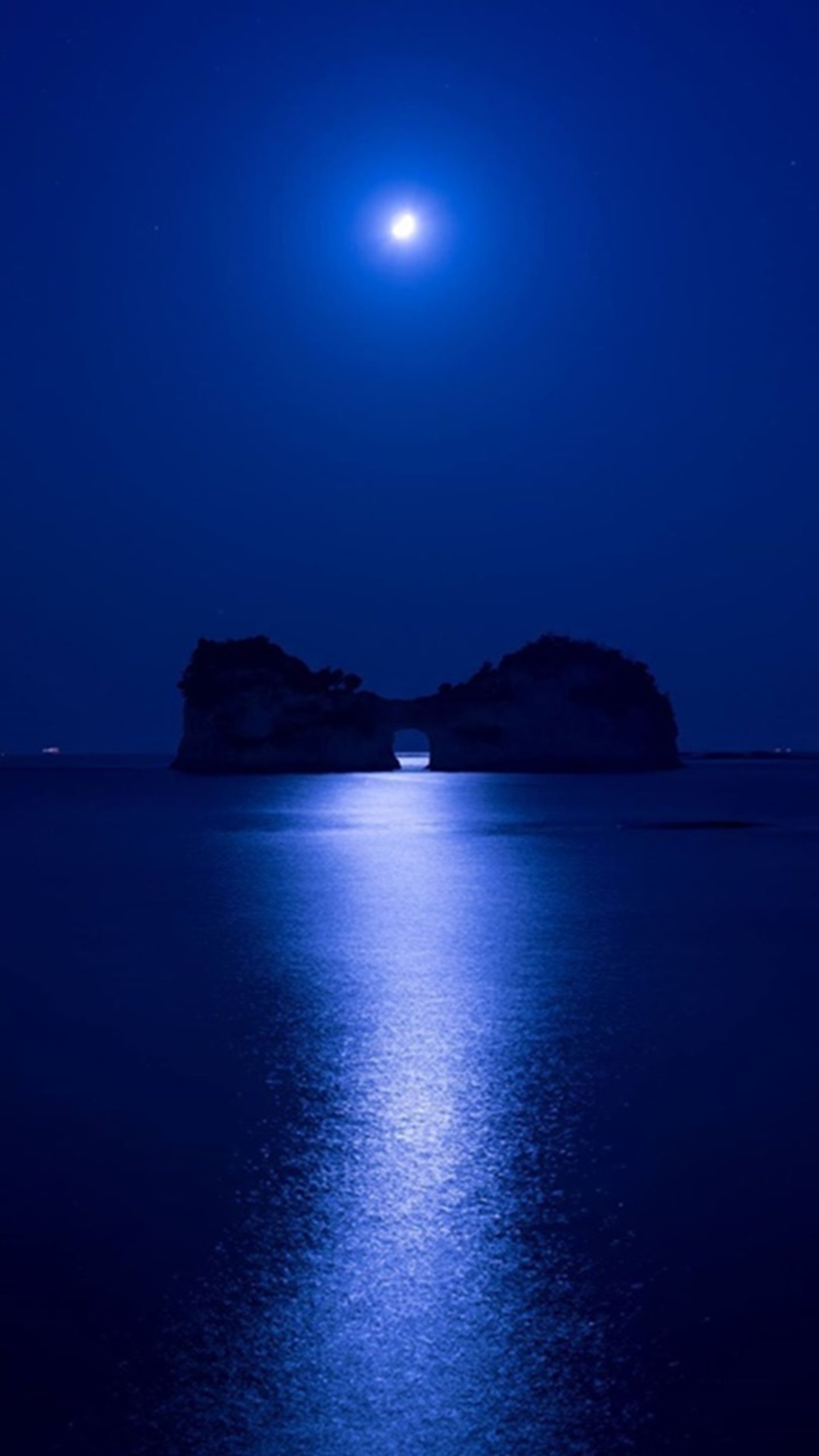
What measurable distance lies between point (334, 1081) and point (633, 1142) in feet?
7.92

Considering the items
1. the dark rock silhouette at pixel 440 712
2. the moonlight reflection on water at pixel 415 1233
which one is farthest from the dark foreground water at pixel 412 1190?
the dark rock silhouette at pixel 440 712

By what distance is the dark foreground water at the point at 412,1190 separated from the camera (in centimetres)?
404

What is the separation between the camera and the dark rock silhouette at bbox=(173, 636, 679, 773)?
119 m

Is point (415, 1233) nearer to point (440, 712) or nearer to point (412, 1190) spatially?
point (412, 1190)

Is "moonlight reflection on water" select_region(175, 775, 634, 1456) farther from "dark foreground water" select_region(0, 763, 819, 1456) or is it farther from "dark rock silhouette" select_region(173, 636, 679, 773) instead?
"dark rock silhouette" select_region(173, 636, 679, 773)

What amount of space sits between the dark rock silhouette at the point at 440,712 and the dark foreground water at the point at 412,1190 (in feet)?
338

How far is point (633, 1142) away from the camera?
6.89 metres

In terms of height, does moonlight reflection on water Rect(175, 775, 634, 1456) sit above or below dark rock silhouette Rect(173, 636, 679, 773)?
below

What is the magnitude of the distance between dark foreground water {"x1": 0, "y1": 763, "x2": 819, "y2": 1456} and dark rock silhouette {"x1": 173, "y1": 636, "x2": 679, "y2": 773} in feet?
338

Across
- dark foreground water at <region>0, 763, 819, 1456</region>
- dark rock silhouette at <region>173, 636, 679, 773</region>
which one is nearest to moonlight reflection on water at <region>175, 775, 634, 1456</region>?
dark foreground water at <region>0, 763, 819, 1456</region>

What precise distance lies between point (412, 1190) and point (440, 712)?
118985mm

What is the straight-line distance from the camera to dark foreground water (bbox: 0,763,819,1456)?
4039 millimetres

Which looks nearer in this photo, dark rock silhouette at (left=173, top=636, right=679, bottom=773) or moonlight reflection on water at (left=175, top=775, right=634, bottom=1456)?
moonlight reflection on water at (left=175, top=775, right=634, bottom=1456)

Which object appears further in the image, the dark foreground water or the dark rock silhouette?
the dark rock silhouette
